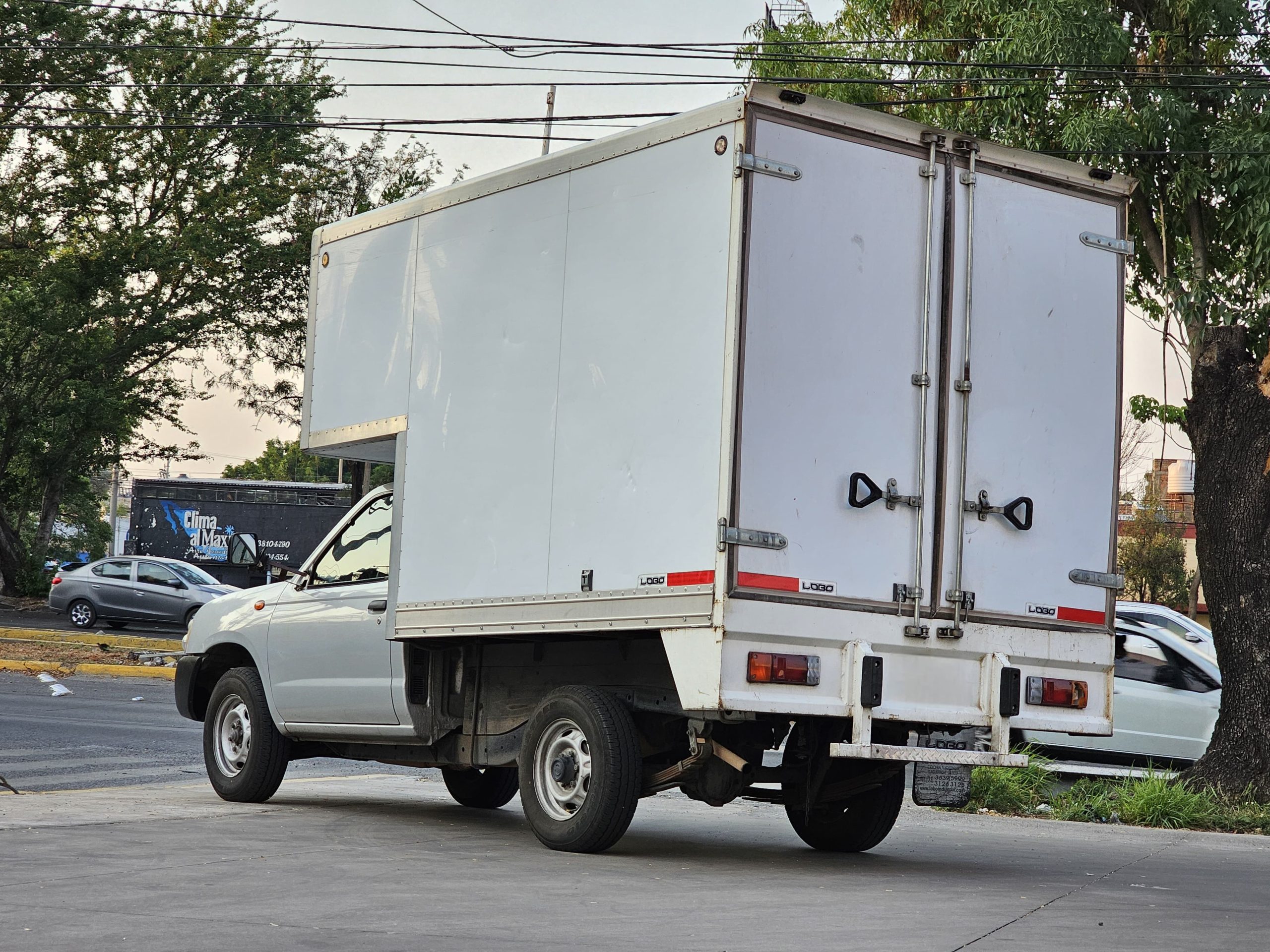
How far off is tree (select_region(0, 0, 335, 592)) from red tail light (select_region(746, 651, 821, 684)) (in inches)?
1097

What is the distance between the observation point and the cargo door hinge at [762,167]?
7.01m

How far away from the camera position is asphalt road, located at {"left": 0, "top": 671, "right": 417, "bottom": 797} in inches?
459

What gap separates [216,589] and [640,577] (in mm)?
23948

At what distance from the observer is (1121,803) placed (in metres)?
12.0

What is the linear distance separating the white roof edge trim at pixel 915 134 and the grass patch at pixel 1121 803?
5016mm

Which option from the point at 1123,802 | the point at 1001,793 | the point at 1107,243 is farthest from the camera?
the point at 1001,793

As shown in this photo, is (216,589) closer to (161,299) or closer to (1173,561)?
(161,299)

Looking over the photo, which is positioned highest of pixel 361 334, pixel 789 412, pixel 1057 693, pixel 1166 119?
pixel 1166 119

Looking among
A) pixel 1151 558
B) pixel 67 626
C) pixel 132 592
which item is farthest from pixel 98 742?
pixel 1151 558

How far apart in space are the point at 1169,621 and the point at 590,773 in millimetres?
9367

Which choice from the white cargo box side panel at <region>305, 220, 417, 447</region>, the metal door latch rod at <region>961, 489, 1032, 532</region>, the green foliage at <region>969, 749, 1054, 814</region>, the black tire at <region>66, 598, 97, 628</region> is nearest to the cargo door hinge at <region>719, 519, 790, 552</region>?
the metal door latch rod at <region>961, 489, 1032, 532</region>

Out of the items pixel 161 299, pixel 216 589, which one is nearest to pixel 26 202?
pixel 161 299

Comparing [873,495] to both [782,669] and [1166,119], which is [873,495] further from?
[1166,119]

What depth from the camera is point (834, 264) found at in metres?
7.31
